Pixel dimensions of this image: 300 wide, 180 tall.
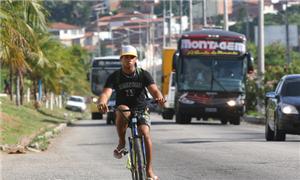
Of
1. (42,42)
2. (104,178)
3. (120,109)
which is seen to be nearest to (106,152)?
(104,178)

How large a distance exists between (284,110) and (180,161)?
5.44 meters

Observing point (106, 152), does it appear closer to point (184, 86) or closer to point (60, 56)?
point (184, 86)

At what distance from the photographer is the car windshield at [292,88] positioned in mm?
24156

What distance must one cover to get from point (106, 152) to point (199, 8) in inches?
1999

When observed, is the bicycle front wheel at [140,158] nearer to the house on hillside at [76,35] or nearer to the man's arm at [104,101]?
the man's arm at [104,101]

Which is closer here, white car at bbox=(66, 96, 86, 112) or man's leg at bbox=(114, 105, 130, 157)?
man's leg at bbox=(114, 105, 130, 157)

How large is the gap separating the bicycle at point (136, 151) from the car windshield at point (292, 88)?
39.5 ft

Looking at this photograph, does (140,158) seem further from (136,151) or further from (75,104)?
(75,104)

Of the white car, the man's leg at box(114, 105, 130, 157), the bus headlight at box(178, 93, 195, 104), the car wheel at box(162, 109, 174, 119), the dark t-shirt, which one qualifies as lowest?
the white car

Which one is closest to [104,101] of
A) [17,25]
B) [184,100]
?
[17,25]

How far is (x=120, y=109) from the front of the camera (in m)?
12.6

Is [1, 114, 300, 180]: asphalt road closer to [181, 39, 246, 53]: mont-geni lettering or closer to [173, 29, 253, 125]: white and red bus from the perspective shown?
[173, 29, 253, 125]: white and red bus

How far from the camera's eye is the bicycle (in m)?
12.1

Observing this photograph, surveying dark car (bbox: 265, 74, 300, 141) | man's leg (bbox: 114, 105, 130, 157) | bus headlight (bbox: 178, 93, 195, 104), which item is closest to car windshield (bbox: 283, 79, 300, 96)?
dark car (bbox: 265, 74, 300, 141)
